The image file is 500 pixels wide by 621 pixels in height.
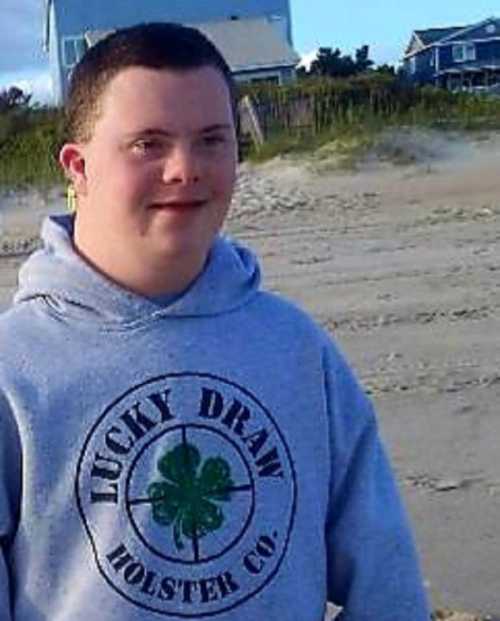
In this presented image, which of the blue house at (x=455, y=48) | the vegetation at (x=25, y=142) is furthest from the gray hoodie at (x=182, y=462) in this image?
the blue house at (x=455, y=48)

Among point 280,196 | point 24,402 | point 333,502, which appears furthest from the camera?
point 280,196

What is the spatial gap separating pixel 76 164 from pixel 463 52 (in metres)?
67.2

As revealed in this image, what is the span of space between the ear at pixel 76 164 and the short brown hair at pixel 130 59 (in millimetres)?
16

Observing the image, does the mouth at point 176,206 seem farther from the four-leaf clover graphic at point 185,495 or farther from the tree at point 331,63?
the tree at point 331,63

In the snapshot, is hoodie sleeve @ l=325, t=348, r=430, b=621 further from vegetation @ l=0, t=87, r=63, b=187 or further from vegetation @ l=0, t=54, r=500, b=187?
vegetation @ l=0, t=54, r=500, b=187

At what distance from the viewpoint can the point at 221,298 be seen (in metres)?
2.33

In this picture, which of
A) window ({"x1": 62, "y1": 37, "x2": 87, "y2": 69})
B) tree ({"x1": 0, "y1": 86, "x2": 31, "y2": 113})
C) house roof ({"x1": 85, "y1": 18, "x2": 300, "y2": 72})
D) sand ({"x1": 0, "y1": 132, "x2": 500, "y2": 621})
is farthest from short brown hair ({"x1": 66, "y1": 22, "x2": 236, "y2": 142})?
window ({"x1": 62, "y1": 37, "x2": 87, "y2": 69})

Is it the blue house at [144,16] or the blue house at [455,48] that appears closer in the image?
the blue house at [144,16]

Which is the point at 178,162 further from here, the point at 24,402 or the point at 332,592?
the point at 332,592

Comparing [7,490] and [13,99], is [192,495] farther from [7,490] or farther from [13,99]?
[13,99]

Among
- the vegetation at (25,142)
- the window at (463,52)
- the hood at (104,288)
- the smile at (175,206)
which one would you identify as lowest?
the window at (463,52)

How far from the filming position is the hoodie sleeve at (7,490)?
218cm

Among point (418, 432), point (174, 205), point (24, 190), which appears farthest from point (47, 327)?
point (24, 190)

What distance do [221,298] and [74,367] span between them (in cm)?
25
